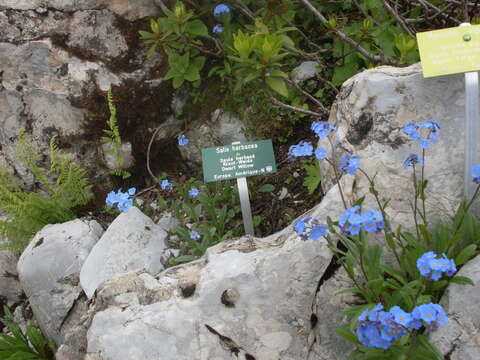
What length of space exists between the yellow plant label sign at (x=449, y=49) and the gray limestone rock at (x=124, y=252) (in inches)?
92.9

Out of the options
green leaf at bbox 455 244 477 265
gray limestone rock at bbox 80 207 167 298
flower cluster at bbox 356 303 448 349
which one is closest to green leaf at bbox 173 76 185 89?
gray limestone rock at bbox 80 207 167 298

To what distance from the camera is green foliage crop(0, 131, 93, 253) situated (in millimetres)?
3900

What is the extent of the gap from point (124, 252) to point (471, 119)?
2.55m

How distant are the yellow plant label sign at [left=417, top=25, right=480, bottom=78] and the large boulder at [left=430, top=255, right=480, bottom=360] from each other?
1034mm

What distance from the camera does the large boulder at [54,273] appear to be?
3600mm

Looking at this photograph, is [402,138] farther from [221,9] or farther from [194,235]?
[221,9]

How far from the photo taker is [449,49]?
2.34 meters

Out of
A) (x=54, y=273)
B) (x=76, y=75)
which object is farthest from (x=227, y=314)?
(x=76, y=75)

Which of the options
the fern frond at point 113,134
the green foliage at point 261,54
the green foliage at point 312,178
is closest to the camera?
the green foliage at point 261,54

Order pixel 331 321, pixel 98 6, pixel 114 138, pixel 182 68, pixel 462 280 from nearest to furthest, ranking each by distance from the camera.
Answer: pixel 462 280 → pixel 331 321 → pixel 182 68 → pixel 98 6 → pixel 114 138

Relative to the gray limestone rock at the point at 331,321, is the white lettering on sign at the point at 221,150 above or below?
above

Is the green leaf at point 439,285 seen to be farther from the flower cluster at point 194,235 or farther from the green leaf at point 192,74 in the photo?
the green leaf at point 192,74

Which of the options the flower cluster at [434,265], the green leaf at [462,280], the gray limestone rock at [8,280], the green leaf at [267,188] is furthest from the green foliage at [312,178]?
the gray limestone rock at [8,280]

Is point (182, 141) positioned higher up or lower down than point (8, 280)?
higher up
